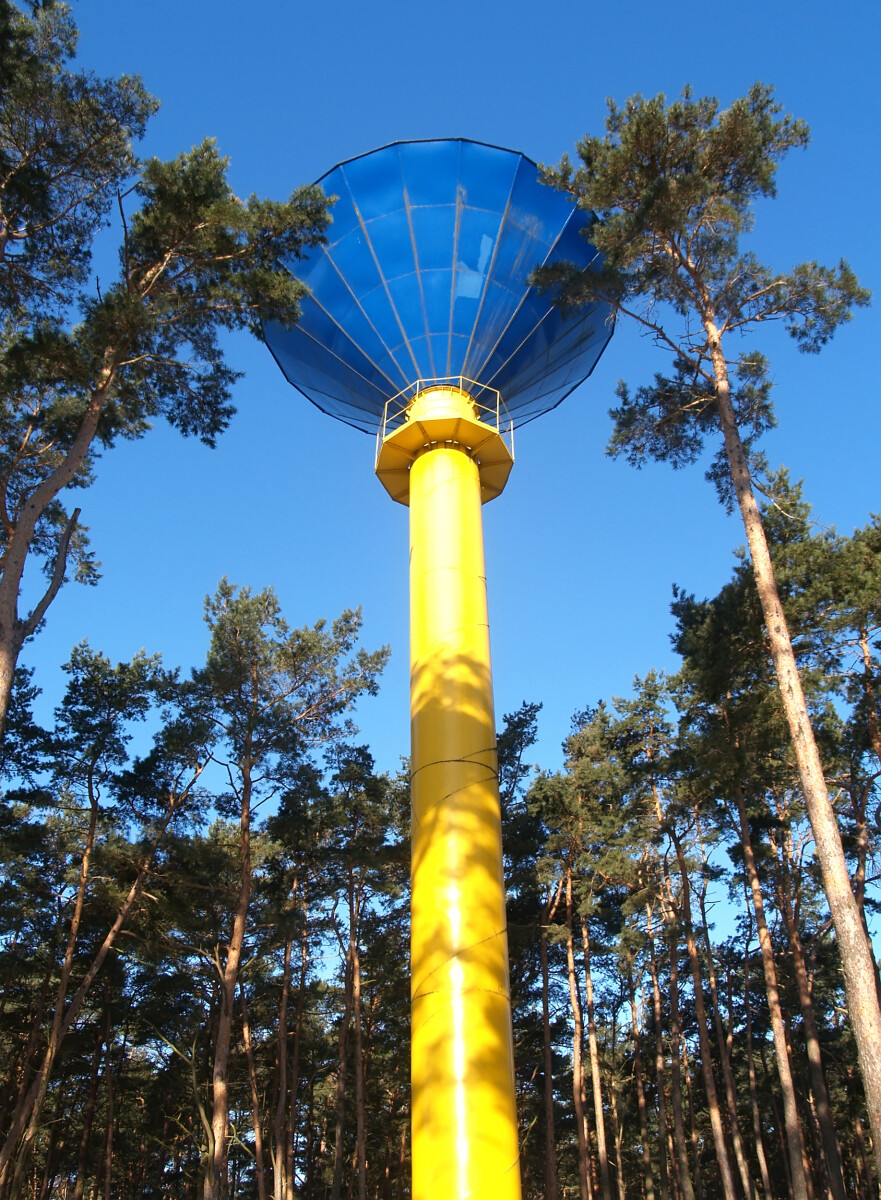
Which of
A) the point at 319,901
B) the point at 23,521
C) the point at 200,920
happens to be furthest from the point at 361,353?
Result: the point at 319,901

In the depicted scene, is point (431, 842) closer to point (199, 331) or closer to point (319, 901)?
point (199, 331)

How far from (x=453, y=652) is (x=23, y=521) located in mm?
5069

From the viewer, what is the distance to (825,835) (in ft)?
29.6

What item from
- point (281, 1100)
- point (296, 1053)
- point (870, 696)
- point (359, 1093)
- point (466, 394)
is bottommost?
point (281, 1100)

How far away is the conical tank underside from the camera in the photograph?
13.1 m

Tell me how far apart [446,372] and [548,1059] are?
17.9m

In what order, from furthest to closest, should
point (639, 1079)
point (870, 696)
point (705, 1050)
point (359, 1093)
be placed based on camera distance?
point (639, 1079), point (359, 1093), point (705, 1050), point (870, 696)

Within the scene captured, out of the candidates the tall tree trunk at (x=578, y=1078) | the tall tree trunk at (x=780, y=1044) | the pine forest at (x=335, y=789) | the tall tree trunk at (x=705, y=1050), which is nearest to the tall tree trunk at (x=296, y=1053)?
the pine forest at (x=335, y=789)

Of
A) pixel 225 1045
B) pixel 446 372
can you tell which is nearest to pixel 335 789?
pixel 225 1045

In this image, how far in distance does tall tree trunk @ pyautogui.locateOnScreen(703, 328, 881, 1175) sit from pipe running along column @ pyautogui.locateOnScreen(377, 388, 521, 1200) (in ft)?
10.7

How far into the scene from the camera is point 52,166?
452 inches

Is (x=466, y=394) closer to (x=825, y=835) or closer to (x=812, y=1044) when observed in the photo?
(x=825, y=835)

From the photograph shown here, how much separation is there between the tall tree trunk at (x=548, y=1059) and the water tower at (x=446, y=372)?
13.1m

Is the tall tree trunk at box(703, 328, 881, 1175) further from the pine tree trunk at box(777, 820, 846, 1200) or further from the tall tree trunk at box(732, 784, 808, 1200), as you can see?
the pine tree trunk at box(777, 820, 846, 1200)
